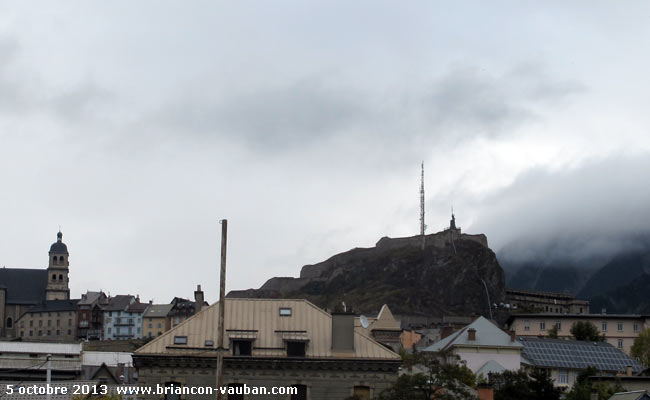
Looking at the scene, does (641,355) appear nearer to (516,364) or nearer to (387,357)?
(516,364)

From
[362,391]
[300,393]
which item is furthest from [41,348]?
[362,391]

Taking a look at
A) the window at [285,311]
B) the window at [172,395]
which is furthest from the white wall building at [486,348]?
the window at [172,395]

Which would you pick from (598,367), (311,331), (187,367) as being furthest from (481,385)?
(598,367)

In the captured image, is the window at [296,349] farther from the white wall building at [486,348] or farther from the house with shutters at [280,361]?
the white wall building at [486,348]

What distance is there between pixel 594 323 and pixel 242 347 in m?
100

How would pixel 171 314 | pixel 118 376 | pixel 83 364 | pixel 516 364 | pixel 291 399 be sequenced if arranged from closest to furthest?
pixel 291 399, pixel 118 376, pixel 516 364, pixel 83 364, pixel 171 314

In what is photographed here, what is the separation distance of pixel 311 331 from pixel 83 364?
188ft

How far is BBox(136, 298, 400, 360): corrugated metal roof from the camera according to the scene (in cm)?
5794

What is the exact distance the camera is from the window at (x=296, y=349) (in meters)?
58.2

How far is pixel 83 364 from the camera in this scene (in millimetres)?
110500

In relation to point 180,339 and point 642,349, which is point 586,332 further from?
point 180,339

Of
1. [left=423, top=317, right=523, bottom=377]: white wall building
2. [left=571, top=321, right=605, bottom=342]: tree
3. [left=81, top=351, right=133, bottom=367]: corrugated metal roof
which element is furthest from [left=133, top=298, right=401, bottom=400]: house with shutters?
[left=571, top=321, right=605, bottom=342]: tree

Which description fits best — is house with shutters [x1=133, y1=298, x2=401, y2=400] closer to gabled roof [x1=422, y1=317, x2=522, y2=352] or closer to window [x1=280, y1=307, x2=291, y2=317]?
window [x1=280, y1=307, x2=291, y2=317]

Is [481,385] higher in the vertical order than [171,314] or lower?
lower
